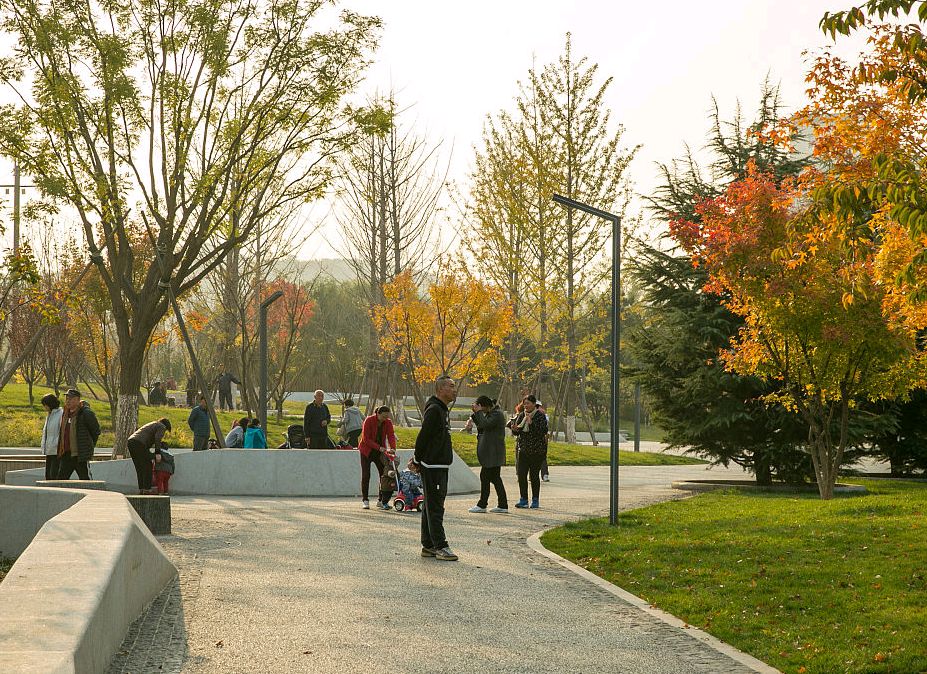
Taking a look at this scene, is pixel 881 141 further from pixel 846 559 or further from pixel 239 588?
pixel 239 588

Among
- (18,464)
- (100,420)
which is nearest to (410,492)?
(18,464)

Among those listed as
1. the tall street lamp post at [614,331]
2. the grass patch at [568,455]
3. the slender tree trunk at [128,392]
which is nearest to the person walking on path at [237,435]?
the slender tree trunk at [128,392]

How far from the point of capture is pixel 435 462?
10891 mm

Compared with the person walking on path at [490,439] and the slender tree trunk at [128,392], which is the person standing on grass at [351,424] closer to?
the slender tree trunk at [128,392]

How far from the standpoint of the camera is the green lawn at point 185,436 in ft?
99.5

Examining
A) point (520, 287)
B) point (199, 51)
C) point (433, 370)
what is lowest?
point (433, 370)

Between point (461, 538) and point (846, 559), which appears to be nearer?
point (846, 559)

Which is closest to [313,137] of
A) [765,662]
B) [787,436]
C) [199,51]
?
[199,51]

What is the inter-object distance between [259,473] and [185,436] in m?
11.8

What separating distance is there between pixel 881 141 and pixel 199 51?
13.8 metres

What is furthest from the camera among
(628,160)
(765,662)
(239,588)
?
(628,160)

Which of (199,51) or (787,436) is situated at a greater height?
(199,51)

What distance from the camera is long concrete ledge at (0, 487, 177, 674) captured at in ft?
14.4

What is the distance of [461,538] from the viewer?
12.7m
